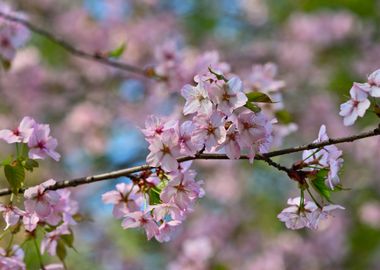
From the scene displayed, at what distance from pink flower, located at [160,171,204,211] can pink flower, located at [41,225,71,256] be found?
1.13 feet

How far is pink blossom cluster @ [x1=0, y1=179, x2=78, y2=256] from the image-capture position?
141 centimetres

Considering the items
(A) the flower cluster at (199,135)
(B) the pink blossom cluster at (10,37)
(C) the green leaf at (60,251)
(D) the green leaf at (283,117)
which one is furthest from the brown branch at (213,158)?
(B) the pink blossom cluster at (10,37)

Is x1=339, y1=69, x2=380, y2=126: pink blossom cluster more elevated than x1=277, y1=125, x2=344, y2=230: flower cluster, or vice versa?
x1=339, y1=69, x2=380, y2=126: pink blossom cluster

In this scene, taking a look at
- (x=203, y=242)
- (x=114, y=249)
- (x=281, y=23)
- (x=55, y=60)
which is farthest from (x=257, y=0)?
(x=203, y=242)

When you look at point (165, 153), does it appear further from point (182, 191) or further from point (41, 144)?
point (41, 144)

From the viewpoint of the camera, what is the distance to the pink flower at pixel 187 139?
1.35m

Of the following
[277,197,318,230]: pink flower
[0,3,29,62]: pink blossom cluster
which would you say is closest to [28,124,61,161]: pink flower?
[277,197,318,230]: pink flower

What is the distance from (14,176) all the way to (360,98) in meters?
0.73

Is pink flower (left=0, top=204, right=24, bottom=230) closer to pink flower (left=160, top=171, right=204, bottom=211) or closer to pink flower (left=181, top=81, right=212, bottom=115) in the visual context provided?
pink flower (left=160, top=171, right=204, bottom=211)

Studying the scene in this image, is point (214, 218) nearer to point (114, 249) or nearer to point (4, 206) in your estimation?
point (114, 249)

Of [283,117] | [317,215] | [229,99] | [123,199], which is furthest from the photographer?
[283,117]

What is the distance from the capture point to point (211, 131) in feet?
4.39

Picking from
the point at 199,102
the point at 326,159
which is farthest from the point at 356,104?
the point at 199,102

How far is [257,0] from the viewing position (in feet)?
23.7
